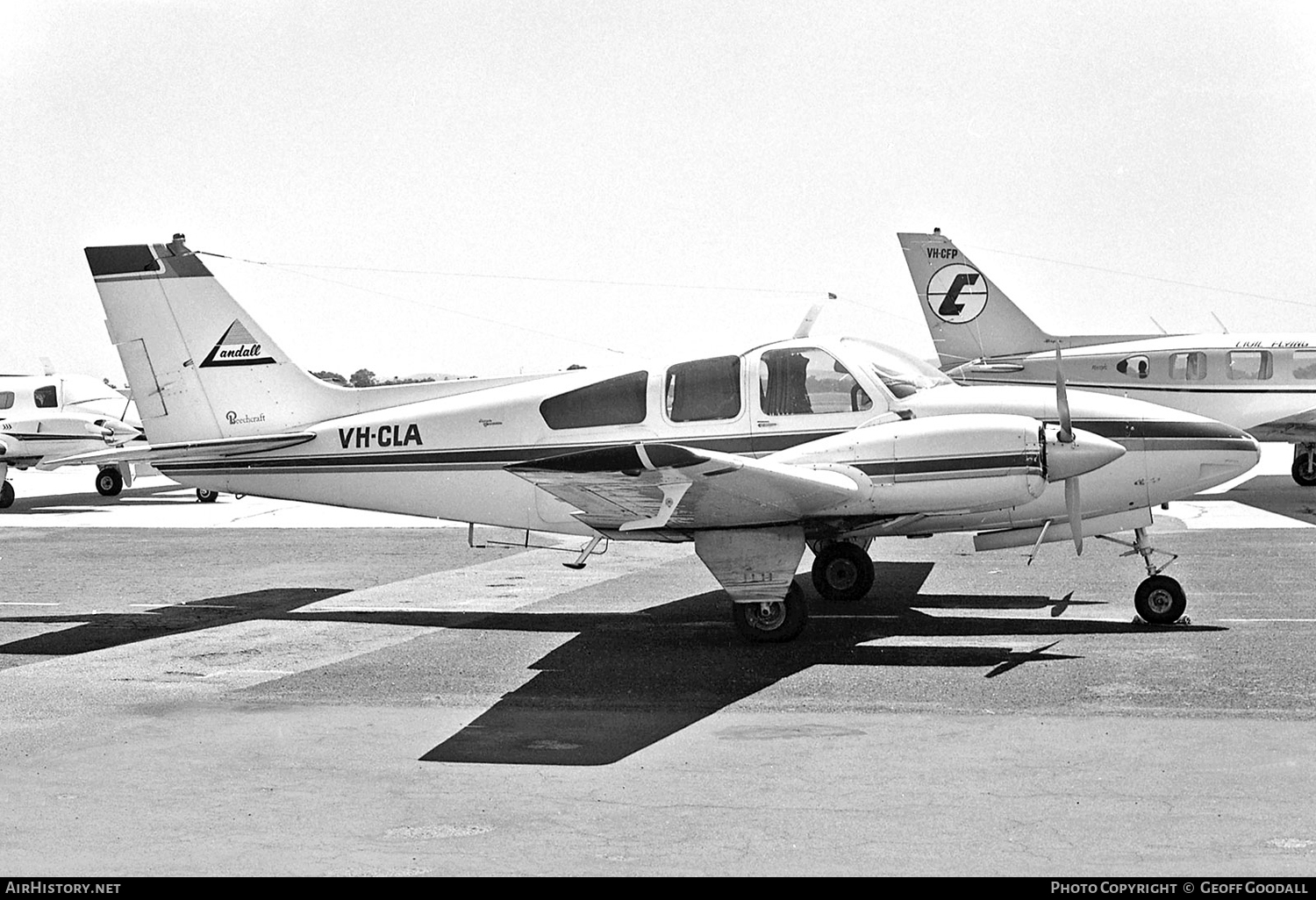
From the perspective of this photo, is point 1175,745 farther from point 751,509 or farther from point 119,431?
point 119,431

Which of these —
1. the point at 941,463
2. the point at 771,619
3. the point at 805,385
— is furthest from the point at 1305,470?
the point at 771,619

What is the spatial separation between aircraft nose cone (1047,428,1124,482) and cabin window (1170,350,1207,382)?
19.7m

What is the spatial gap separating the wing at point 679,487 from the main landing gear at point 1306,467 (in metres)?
21.4

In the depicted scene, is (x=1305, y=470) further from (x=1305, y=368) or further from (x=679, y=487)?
(x=679, y=487)

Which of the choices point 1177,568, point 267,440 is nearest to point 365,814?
point 267,440

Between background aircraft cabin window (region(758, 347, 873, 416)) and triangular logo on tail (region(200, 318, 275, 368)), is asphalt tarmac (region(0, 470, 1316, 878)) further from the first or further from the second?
triangular logo on tail (region(200, 318, 275, 368))

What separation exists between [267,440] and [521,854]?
868 centimetres

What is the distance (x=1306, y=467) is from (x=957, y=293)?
858 centimetres

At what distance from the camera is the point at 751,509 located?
10758 millimetres

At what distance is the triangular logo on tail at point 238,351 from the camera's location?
1416 centimetres

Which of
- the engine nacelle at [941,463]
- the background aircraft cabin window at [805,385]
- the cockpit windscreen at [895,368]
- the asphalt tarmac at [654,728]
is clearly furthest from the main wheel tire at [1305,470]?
the engine nacelle at [941,463]

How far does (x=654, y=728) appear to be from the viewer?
8.45 metres

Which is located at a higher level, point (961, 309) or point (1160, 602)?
point (961, 309)

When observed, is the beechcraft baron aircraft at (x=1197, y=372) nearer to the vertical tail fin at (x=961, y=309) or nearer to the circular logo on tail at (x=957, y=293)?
the vertical tail fin at (x=961, y=309)
